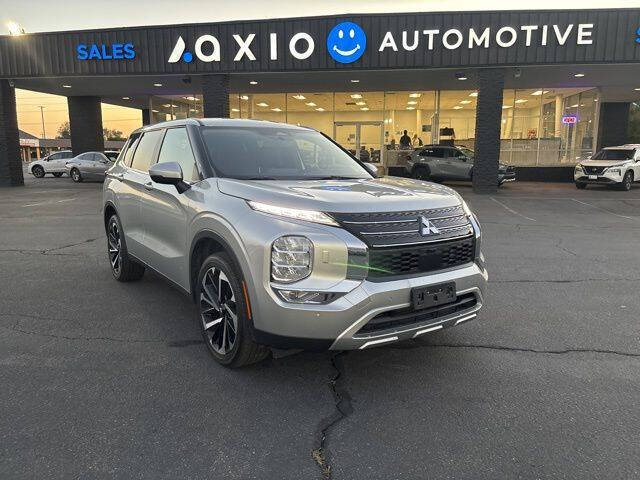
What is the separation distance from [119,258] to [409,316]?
391 centimetres

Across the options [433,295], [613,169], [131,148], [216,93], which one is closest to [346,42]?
[216,93]

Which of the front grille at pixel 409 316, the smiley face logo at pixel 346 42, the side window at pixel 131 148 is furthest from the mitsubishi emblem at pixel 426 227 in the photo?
the smiley face logo at pixel 346 42

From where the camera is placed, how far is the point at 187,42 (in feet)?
57.2

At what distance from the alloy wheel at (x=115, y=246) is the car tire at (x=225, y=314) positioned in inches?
95.3

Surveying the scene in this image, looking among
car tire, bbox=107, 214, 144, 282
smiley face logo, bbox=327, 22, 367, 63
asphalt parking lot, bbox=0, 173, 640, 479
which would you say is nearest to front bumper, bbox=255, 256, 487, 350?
asphalt parking lot, bbox=0, 173, 640, 479

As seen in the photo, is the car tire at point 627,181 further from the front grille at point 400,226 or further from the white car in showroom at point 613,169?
the front grille at point 400,226

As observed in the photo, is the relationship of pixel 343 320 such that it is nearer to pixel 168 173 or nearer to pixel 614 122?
pixel 168 173

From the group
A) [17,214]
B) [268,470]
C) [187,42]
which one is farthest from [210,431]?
[187,42]

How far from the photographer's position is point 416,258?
3.18 meters

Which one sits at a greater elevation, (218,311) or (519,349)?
(218,311)

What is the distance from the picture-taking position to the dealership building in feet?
52.4

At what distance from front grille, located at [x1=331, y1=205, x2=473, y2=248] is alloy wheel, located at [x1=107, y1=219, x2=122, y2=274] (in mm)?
3660

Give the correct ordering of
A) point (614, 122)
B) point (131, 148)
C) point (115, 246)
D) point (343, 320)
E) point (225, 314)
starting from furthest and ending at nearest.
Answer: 1. point (614, 122)
2. point (115, 246)
3. point (131, 148)
4. point (225, 314)
5. point (343, 320)

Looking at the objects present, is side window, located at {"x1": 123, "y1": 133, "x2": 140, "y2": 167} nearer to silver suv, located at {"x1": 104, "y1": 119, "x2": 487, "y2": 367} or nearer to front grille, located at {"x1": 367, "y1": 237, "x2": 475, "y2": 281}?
silver suv, located at {"x1": 104, "y1": 119, "x2": 487, "y2": 367}
